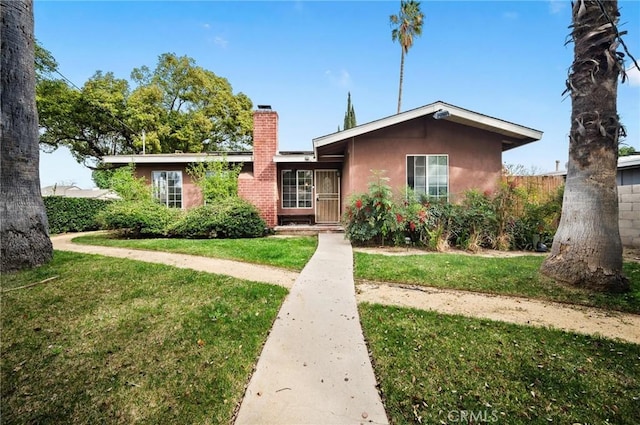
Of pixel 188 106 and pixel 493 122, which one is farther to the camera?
pixel 188 106

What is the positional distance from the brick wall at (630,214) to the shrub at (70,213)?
17.5 meters

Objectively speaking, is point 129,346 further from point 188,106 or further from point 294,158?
point 188,106

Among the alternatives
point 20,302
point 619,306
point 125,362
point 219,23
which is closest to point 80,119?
point 219,23

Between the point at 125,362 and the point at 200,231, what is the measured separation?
276 inches

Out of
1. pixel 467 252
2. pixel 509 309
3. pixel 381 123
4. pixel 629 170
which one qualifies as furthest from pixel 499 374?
pixel 629 170

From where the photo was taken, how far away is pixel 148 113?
2066cm

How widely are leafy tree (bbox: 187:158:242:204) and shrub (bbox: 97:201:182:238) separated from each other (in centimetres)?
141

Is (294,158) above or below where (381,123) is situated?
below

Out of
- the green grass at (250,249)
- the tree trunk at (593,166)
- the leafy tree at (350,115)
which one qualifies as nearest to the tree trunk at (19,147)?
the green grass at (250,249)

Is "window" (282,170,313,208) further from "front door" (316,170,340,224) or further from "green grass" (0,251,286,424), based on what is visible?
"green grass" (0,251,286,424)

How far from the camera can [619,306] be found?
11.5 feet

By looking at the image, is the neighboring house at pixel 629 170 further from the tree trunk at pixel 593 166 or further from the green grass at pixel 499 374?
the green grass at pixel 499 374

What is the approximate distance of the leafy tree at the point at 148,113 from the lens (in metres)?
18.6

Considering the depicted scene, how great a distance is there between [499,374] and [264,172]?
972cm
